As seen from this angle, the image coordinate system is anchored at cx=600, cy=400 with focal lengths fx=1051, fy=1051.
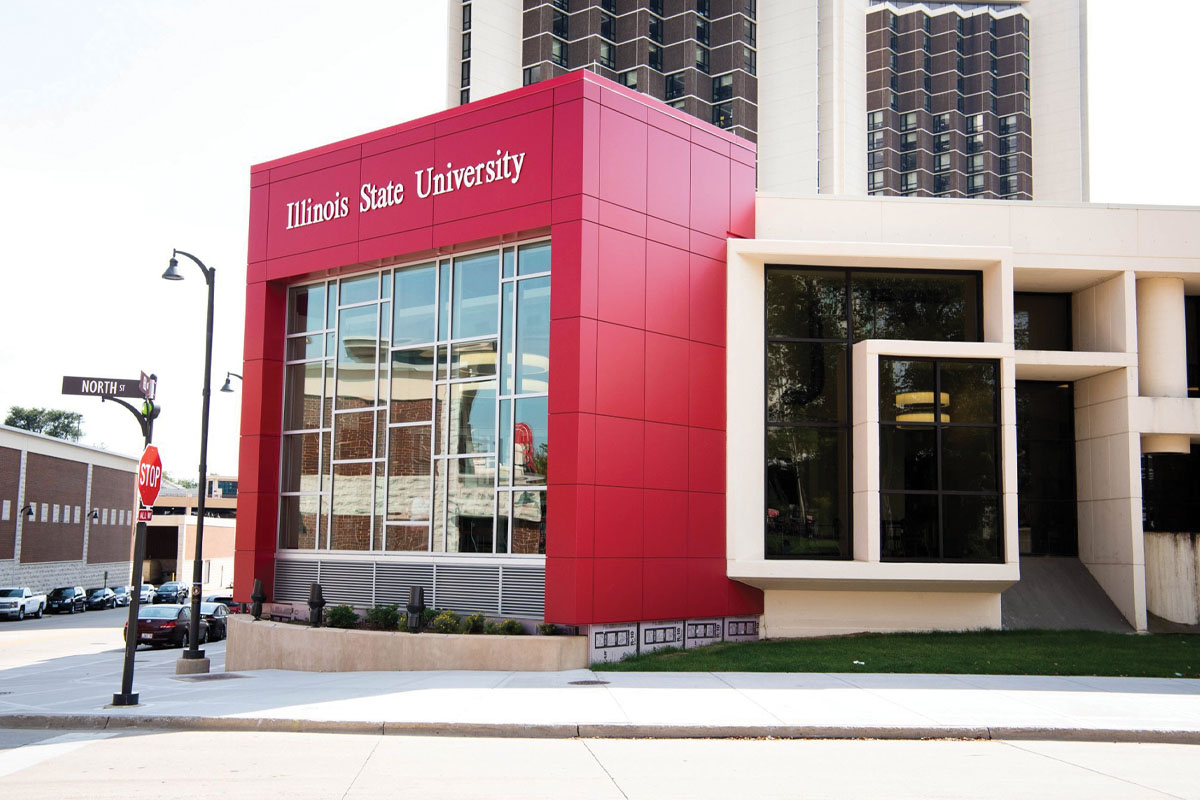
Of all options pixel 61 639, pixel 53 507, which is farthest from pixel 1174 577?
pixel 53 507

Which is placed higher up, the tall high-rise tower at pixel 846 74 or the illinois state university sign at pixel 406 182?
the tall high-rise tower at pixel 846 74

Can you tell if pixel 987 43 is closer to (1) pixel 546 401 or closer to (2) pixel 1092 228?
(2) pixel 1092 228

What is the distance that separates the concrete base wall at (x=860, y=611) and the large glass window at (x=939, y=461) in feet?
3.74

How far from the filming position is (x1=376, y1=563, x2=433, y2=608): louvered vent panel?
68.6ft

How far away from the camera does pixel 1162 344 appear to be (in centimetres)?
2316

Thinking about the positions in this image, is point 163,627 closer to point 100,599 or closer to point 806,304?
point 806,304

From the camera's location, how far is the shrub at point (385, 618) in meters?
20.4

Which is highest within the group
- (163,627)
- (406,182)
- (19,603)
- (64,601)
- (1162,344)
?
(406,182)

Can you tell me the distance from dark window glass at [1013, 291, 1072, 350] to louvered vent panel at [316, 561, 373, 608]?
15.6 meters

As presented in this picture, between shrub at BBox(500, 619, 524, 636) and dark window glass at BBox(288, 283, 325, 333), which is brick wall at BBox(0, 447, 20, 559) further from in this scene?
shrub at BBox(500, 619, 524, 636)

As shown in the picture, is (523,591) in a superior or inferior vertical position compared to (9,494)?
inferior

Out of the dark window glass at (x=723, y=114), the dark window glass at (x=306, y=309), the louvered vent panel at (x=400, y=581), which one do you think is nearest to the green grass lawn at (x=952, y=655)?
the louvered vent panel at (x=400, y=581)

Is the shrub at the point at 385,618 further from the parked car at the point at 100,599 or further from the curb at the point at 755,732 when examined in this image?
the parked car at the point at 100,599

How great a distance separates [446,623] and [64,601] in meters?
45.1
